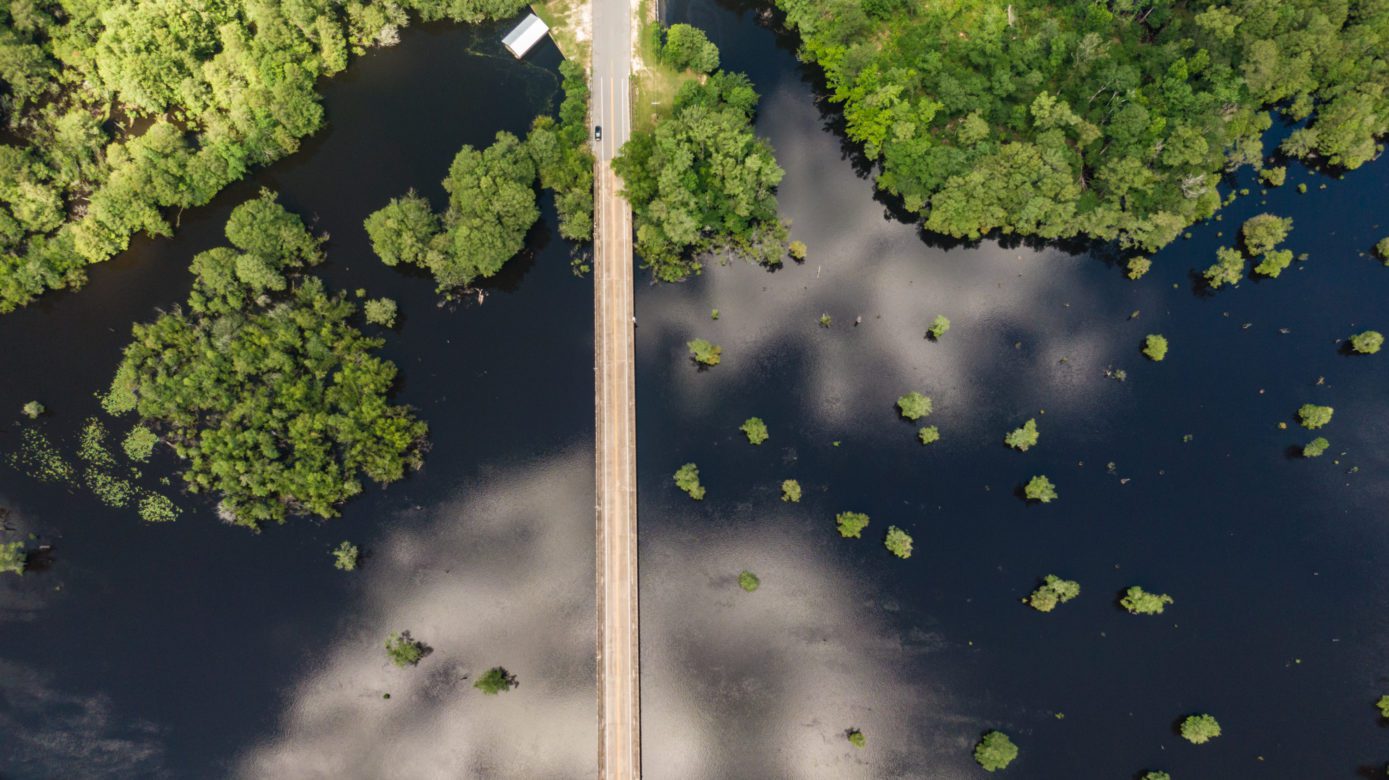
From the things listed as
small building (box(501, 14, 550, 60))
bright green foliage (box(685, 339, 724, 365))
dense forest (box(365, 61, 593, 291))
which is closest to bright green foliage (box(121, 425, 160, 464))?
dense forest (box(365, 61, 593, 291))

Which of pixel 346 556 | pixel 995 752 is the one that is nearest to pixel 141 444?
pixel 346 556

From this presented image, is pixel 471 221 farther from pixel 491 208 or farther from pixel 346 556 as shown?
pixel 346 556

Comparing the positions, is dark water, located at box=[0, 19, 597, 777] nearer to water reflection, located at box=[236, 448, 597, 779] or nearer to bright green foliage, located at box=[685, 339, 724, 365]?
water reflection, located at box=[236, 448, 597, 779]

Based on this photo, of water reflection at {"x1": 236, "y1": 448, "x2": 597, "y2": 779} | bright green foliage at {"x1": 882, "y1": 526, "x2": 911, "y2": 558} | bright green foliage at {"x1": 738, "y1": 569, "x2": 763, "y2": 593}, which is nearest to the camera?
water reflection at {"x1": 236, "y1": 448, "x2": 597, "y2": 779}

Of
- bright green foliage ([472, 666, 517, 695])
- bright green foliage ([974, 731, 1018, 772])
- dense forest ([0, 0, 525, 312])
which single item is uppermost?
dense forest ([0, 0, 525, 312])

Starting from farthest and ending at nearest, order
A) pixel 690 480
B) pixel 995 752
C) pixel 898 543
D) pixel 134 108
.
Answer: pixel 134 108 → pixel 690 480 → pixel 898 543 → pixel 995 752

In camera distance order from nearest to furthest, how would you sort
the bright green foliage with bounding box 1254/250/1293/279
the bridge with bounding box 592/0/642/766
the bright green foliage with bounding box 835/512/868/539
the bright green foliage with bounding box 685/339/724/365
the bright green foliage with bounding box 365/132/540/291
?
the bridge with bounding box 592/0/642/766
the bright green foliage with bounding box 835/512/868/539
the bright green foliage with bounding box 365/132/540/291
the bright green foliage with bounding box 685/339/724/365
the bright green foliage with bounding box 1254/250/1293/279

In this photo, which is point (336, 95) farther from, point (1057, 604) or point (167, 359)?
point (1057, 604)
